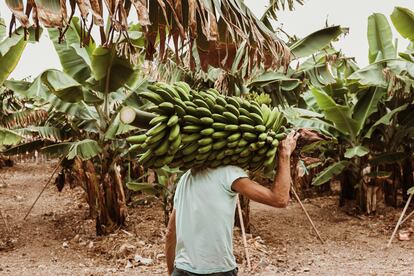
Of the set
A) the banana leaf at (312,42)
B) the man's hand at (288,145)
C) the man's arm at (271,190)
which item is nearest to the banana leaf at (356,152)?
the banana leaf at (312,42)

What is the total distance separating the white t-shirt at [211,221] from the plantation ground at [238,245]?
3.22 meters

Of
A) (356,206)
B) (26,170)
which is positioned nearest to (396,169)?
(356,206)

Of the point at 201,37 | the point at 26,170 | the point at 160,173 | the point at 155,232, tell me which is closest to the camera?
the point at 201,37

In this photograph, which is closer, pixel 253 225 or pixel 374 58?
pixel 374 58

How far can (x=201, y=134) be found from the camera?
189cm

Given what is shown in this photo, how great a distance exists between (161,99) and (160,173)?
14.2ft

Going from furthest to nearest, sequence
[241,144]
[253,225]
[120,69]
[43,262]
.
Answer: [253,225], [43,262], [120,69], [241,144]

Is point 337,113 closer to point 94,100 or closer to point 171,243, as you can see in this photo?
point 94,100

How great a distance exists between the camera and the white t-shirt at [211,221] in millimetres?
1888

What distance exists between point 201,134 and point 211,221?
357mm

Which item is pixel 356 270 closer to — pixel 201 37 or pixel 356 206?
pixel 356 206

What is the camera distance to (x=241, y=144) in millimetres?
1890

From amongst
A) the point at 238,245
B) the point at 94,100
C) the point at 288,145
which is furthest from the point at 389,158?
the point at 288,145

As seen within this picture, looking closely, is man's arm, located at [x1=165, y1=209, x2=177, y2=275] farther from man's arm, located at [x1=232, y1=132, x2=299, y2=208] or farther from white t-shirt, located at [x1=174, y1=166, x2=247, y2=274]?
man's arm, located at [x1=232, y1=132, x2=299, y2=208]
